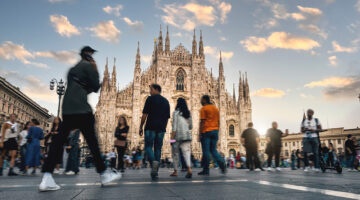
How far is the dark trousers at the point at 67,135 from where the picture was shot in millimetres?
3584

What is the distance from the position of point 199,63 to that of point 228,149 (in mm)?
12361

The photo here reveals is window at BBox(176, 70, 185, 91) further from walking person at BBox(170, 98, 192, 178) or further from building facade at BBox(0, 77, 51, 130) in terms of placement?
walking person at BBox(170, 98, 192, 178)

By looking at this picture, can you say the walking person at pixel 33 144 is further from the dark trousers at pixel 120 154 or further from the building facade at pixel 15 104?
the building facade at pixel 15 104

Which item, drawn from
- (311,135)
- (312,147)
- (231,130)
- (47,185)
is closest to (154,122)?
(47,185)

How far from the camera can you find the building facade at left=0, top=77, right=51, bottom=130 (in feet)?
103

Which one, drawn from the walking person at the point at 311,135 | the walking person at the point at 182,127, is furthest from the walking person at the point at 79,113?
the walking person at the point at 311,135

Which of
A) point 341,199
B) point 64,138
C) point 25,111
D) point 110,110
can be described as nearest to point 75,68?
point 64,138

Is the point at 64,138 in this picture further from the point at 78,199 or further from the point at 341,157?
the point at 341,157

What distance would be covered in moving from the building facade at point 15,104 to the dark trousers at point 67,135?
3220 cm

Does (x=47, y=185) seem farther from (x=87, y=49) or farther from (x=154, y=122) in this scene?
(x=154, y=122)

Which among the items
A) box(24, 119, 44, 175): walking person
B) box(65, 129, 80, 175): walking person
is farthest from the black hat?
box(24, 119, 44, 175): walking person

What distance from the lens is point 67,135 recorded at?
12.1ft

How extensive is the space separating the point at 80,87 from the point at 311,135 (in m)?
7.14

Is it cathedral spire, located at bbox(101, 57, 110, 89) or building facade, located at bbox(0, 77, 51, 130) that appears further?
cathedral spire, located at bbox(101, 57, 110, 89)
